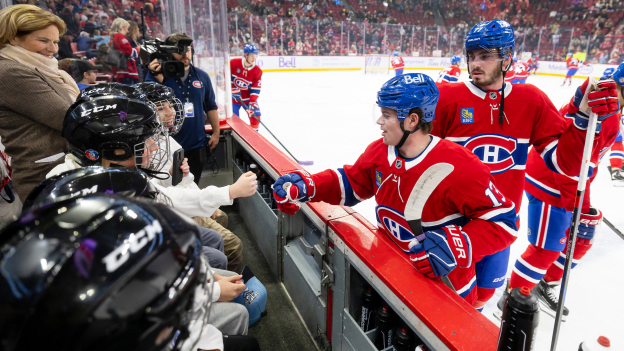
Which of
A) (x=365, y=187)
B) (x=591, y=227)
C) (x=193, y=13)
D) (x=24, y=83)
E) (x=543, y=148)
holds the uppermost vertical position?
(x=193, y=13)

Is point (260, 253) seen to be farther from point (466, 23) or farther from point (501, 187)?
point (466, 23)

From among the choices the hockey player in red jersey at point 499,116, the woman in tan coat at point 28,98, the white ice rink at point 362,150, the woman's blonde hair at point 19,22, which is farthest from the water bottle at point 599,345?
the woman's blonde hair at point 19,22

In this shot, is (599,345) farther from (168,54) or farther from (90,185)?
(168,54)

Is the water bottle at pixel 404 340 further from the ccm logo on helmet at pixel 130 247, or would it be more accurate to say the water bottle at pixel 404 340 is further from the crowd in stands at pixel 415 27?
the crowd in stands at pixel 415 27

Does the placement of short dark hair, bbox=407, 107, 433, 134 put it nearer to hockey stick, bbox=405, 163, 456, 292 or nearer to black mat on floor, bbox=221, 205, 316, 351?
hockey stick, bbox=405, 163, 456, 292

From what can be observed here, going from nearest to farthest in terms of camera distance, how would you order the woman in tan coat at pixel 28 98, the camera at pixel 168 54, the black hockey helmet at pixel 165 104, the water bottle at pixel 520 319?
1. the water bottle at pixel 520 319
2. the woman in tan coat at pixel 28 98
3. the black hockey helmet at pixel 165 104
4. the camera at pixel 168 54

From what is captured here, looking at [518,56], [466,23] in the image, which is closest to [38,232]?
[518,56]

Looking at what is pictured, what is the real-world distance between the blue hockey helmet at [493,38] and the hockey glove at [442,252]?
95cm

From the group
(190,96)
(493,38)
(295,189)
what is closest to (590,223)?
(493,38)

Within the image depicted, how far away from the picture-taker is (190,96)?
270cm

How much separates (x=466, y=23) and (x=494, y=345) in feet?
74.4

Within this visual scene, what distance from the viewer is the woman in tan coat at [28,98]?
4.92ft

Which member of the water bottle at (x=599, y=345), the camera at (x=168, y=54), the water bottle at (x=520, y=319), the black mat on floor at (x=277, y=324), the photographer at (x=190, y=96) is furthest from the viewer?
the photographer at (x=190, y=96)

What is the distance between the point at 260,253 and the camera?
2.48m
